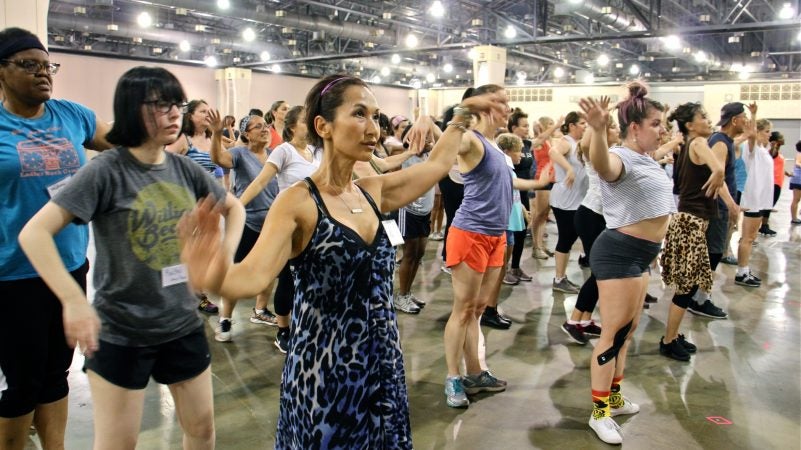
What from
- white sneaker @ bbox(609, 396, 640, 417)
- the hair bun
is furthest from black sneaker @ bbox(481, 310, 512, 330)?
the hair bun

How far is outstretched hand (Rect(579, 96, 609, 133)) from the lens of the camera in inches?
92.2

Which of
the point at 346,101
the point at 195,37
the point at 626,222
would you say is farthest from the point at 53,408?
the point at 195,37

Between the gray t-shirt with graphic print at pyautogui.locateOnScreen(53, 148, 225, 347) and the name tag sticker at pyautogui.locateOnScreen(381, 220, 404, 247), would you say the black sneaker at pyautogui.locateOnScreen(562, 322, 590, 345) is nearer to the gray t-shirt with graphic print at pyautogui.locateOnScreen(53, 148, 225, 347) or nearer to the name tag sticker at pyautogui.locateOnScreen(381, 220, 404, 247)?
the name tag sticker at pyautogui.locateOnScreen(381, 220, 404, 247)

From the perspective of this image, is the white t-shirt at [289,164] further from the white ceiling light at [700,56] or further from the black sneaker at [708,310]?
the white ceiling light at [700,56]

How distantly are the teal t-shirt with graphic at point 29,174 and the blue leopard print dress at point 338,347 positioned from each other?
1030mm

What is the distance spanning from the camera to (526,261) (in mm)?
6945

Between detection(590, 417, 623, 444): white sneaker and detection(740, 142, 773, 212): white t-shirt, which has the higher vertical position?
detection(740, 142, 773, 212): white t-shirt

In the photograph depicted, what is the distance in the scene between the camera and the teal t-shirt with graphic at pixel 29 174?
188cm

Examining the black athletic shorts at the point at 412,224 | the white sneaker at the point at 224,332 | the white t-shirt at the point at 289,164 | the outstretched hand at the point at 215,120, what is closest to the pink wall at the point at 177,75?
the black athletic shorts at the point at 412,224

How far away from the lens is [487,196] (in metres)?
Result: 3.14

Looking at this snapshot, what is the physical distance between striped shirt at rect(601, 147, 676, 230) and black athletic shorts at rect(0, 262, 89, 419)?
238cm

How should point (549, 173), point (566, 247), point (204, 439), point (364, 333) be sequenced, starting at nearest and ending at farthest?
1. point (364, 333)
2. point (204, 439)
3. point (549, 173)
4. point (566, 247)

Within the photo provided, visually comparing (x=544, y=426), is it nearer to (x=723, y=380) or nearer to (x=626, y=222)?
(x=626, y=222)

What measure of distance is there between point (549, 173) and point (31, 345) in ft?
9.03
